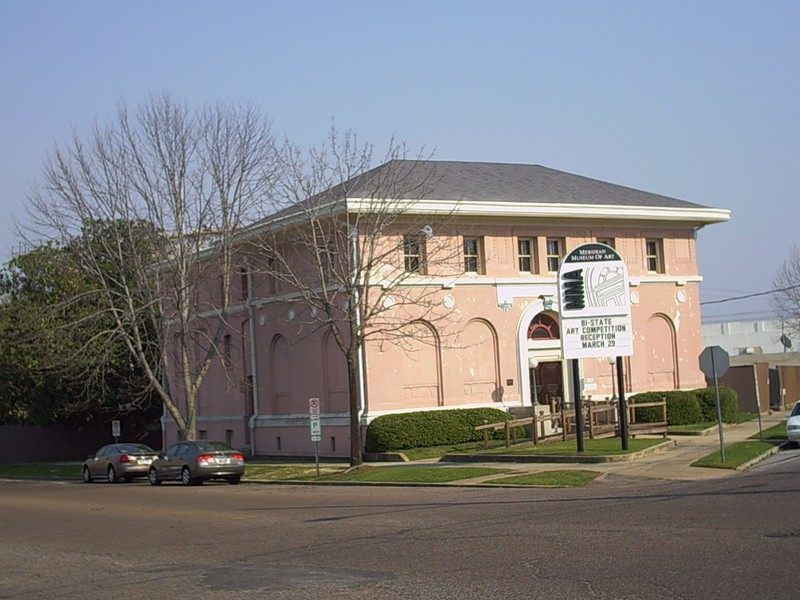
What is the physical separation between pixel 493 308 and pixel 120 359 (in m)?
20.7

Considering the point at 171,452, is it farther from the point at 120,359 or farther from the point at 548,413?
the point at 120,359

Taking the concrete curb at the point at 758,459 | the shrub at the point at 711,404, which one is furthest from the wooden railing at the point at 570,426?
the concrete curb at the point at 758,459

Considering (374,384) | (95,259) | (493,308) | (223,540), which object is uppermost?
(95,259)

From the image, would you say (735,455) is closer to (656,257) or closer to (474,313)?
(474,313)

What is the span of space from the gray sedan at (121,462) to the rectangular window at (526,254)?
1494 centimetres

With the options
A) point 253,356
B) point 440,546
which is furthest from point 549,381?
point 440,546

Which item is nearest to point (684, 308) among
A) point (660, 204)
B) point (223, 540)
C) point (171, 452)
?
point (660, 204)

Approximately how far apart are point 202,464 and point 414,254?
10.5 metres

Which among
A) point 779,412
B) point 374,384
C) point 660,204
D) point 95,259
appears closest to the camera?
point 374,384

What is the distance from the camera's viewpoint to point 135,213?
125 ft

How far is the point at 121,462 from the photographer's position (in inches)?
1516

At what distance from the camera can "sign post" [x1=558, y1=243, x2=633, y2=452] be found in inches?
1195

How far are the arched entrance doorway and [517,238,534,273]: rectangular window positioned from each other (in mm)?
1776

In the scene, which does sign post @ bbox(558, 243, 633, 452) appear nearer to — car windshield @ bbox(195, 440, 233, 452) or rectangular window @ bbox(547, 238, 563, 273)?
rectangular window @ bbox(547, 238, 563, 273)
